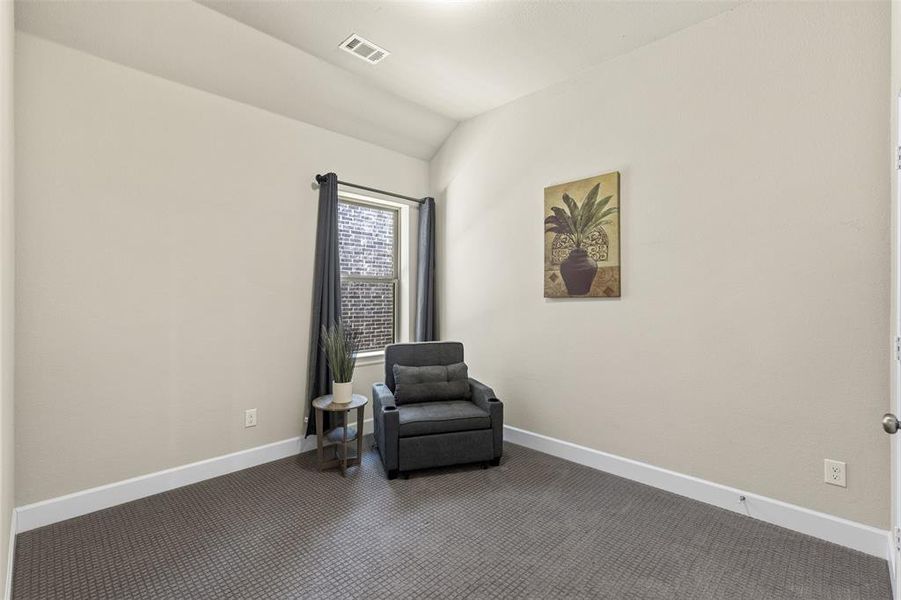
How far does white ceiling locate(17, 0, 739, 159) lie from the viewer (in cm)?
260

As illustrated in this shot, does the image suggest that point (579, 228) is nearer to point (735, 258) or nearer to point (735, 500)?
point (735, 258)

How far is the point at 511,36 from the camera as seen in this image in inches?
115

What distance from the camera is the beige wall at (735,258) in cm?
224

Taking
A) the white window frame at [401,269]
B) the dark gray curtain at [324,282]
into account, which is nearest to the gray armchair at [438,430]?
the dark gray curtain at [324,282]

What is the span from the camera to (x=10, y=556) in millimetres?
2043

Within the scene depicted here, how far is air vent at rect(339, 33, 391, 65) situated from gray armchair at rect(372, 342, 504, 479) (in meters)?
2.50

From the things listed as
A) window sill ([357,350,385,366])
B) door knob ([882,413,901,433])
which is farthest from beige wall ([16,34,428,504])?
door knob ([882,413,901,433])

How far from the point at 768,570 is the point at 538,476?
1.38m

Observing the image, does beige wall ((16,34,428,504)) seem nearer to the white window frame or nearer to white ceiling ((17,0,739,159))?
white ceiling ((17,0,739,159))

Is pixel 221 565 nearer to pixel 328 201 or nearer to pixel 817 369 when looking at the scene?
pixel 328 201

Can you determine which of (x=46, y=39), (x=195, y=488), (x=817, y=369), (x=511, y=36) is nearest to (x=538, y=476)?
(x=817, y=369)

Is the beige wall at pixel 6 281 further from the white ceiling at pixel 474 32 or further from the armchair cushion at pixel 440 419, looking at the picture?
the armchair cushion at pixel 440 419

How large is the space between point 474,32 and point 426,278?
2188 mm

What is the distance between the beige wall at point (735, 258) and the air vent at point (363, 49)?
129 centimetres
